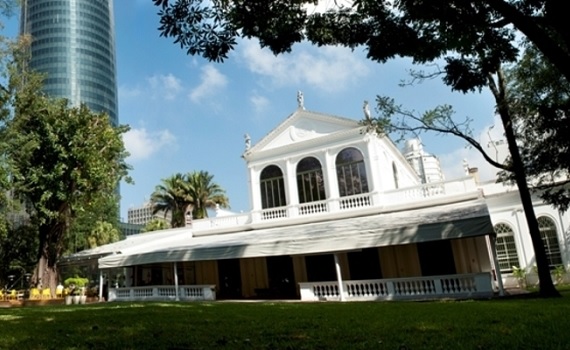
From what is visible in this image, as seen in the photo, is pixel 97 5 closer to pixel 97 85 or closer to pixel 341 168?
pixel 97 85

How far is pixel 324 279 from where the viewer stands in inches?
822

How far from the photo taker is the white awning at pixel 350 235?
585 inches

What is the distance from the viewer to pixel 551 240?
20438mm

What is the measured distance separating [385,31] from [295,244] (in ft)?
41.8

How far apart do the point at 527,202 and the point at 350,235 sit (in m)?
5.98

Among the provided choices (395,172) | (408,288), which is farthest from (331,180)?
(408,288)

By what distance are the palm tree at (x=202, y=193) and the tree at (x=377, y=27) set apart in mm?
35686

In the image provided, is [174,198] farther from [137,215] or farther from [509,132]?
[137,215]

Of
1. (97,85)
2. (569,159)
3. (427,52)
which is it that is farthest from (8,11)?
(97,85)

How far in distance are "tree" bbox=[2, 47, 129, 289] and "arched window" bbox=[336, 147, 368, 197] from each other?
43.2 ft

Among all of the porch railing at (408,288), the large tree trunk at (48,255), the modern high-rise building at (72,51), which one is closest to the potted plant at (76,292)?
the large tree trunk at (48,255)

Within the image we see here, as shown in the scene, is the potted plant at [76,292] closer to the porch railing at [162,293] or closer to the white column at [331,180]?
the porch railing at [162,293]

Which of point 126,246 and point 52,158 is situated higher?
point 52,158

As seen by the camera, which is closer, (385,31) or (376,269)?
(385,31)
